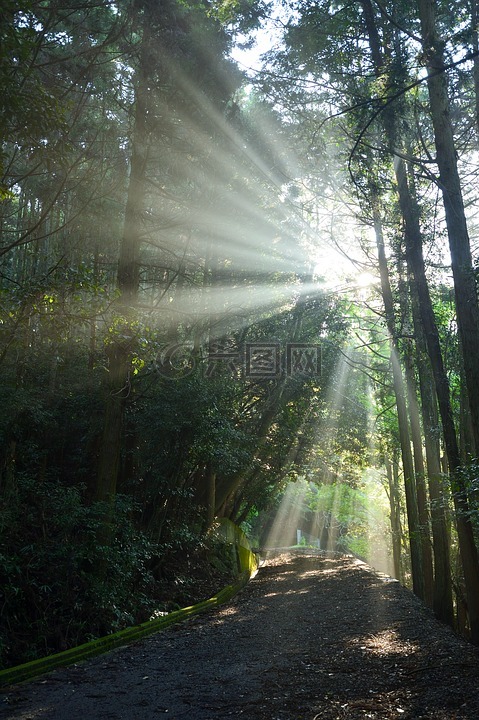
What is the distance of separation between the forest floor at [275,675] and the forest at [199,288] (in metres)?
0.89

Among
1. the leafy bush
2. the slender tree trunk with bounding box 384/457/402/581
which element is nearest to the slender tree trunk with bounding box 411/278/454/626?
the leafy bush

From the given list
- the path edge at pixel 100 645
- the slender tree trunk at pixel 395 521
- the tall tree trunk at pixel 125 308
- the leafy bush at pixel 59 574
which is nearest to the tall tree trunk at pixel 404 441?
the path edge at pixel 100 645

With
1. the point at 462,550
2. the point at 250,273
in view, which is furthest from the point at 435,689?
the point at 250,273

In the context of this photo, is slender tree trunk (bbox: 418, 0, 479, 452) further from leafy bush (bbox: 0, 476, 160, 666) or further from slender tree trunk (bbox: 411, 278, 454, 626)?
leafy bush (bbox: 0, 476, 160, 666)

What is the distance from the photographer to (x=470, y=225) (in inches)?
703

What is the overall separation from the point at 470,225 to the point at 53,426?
1312 centimetres

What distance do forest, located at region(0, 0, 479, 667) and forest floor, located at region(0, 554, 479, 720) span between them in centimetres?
89

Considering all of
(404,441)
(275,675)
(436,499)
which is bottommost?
(275,675)

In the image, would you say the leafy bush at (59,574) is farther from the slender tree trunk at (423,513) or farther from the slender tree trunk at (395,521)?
the slender tree trunk at (395,521)

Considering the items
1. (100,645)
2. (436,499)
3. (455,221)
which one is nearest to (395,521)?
(436,499)

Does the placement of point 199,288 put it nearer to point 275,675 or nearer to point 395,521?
point 275,675

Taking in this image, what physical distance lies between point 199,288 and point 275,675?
11763 millimetres

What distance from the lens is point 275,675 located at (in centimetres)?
620

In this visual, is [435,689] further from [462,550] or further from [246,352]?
[246,352]
